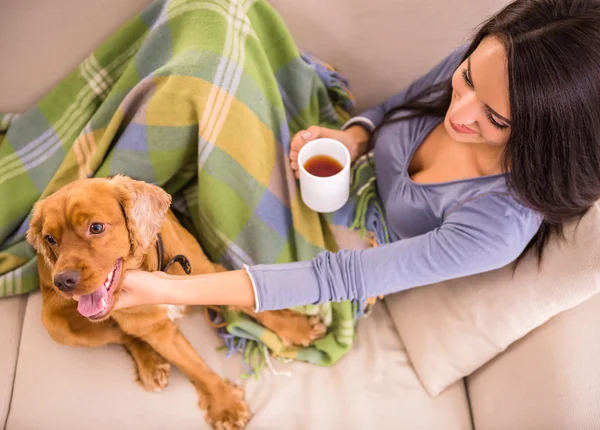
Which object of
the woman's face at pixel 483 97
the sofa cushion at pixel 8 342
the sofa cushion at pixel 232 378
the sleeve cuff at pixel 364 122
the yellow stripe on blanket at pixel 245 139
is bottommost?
the sofa cushion at pixel 232 378

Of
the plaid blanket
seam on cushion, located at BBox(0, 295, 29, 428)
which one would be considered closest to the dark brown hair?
the plaid blanket

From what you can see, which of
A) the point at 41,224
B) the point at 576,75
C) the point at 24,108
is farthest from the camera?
the point at 24,108

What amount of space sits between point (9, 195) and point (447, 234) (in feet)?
3.76

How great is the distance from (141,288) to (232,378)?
0.50 metres

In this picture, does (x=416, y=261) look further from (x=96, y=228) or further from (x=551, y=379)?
(x=96, y=228)

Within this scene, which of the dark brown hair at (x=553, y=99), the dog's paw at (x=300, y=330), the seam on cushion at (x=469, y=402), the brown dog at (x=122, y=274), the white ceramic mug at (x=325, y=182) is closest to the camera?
the dark brown hair at (x=553, y=99)

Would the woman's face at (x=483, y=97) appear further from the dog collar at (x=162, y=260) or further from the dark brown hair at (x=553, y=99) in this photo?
the dog collar at (x=162, y=260)

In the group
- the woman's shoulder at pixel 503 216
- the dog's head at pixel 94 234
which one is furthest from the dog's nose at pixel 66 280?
the woman's shoulder at pixel 503 216

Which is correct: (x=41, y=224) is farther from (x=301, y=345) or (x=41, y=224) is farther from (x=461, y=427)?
(x=461, y=427)

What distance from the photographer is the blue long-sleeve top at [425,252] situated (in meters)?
1.00

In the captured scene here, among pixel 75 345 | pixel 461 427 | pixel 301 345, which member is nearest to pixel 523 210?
pixel 461 427

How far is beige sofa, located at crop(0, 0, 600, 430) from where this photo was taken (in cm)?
114

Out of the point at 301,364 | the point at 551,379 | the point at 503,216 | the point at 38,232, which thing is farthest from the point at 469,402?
the point at 38,232

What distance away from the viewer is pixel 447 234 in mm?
1027
